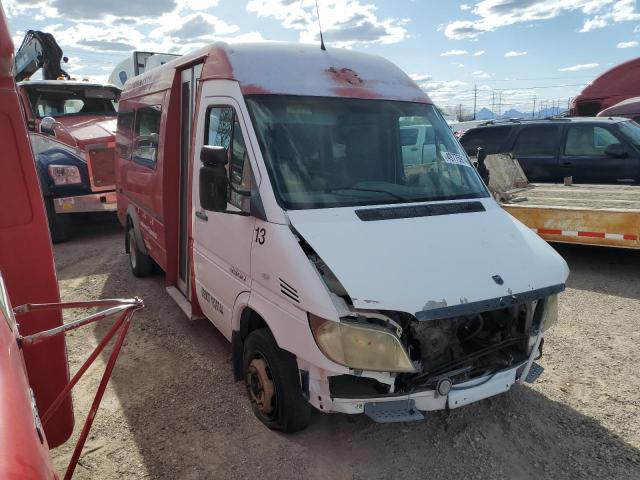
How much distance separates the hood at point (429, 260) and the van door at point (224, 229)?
56 cm

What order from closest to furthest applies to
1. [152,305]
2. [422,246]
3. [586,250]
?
[422,246]
[152,305]
[586,250]

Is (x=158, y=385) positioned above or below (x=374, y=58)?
below

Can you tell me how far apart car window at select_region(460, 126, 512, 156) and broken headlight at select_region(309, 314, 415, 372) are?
765 centimetres

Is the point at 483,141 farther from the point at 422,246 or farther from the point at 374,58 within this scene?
the point at 422,246

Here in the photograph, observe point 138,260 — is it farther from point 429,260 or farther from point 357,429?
point 429,260

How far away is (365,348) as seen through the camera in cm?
274

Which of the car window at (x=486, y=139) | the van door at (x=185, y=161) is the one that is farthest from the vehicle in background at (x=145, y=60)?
the van door at (x=185, y=161)

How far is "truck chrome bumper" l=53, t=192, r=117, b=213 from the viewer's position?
8.84 metres

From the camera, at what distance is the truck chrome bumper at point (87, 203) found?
8.84 m

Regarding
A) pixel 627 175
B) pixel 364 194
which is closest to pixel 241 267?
pixel 364 194

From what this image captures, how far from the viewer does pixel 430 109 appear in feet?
14.3

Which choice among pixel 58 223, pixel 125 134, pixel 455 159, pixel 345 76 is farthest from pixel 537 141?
pixel 58 223

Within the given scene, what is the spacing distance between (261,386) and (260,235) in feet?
3.25

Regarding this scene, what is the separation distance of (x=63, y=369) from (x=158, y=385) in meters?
1.32
